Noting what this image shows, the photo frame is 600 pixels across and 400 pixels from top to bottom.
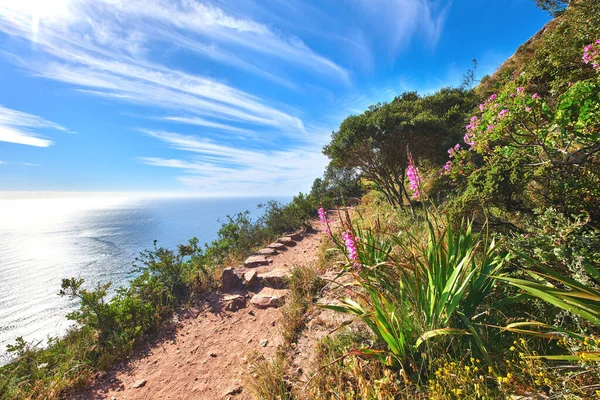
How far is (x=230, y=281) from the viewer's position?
5.37 metres

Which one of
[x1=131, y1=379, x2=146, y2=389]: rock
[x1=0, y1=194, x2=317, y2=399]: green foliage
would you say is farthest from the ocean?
[x1=131, y1=379, x2=146, y2=389]: rock

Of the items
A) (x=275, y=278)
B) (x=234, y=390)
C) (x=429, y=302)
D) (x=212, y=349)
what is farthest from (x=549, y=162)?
(x=212, y=349)

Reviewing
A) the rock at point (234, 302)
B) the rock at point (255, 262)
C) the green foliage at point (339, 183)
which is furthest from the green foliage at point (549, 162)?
the green foliage at point (339, 183)

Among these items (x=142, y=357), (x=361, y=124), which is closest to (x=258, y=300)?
(x=142, y=357)

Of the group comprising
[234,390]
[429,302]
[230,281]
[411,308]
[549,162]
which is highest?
[549,162]

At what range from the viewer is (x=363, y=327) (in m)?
2.74

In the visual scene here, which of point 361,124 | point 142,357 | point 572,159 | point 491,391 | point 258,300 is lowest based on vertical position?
point 142,357

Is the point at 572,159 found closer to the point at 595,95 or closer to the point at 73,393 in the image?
the point at 595,95

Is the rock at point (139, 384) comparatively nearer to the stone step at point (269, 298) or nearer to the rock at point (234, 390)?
the rock at point (234, 390)

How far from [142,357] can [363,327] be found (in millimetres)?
3790

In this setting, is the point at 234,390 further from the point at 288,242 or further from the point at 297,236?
the point at 297,236

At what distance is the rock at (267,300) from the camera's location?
434 centimetres

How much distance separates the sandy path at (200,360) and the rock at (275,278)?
1.97 ft

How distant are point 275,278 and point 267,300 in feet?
2.09
